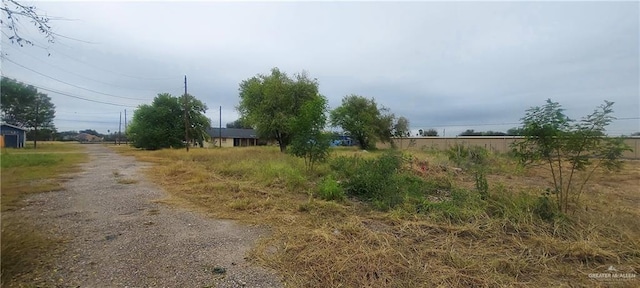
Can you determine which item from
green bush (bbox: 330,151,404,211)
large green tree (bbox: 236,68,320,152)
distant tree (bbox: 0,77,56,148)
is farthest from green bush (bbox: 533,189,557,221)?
large green tree (bbox: 236,68,320,152)

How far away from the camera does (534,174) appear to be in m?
12.3

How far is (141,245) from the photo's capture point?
11.9 feet

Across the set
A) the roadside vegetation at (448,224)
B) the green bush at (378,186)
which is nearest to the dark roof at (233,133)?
the roadside vegetation at (448,224)

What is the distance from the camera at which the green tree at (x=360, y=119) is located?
34.8m

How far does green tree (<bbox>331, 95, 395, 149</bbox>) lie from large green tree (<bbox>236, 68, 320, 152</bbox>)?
38.2ft

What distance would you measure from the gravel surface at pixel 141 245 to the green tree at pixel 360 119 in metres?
30.4

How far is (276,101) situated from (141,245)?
66.6ft

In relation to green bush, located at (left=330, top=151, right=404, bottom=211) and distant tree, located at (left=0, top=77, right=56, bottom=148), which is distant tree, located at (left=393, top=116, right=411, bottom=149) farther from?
distant tree, located at (left=0, top=77, right=56, bottom=148)

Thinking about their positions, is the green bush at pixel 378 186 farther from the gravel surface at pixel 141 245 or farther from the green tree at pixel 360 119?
the green tree at pixel 360 119

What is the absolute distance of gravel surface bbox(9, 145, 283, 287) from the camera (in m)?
2.79

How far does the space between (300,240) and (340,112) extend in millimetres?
32803

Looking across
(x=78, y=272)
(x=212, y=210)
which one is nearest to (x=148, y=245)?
(x=78, y=272)

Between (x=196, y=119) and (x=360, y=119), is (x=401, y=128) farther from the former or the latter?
(x=196, y=119)

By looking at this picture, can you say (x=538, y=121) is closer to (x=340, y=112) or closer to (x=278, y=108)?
(x=278, y=108)
